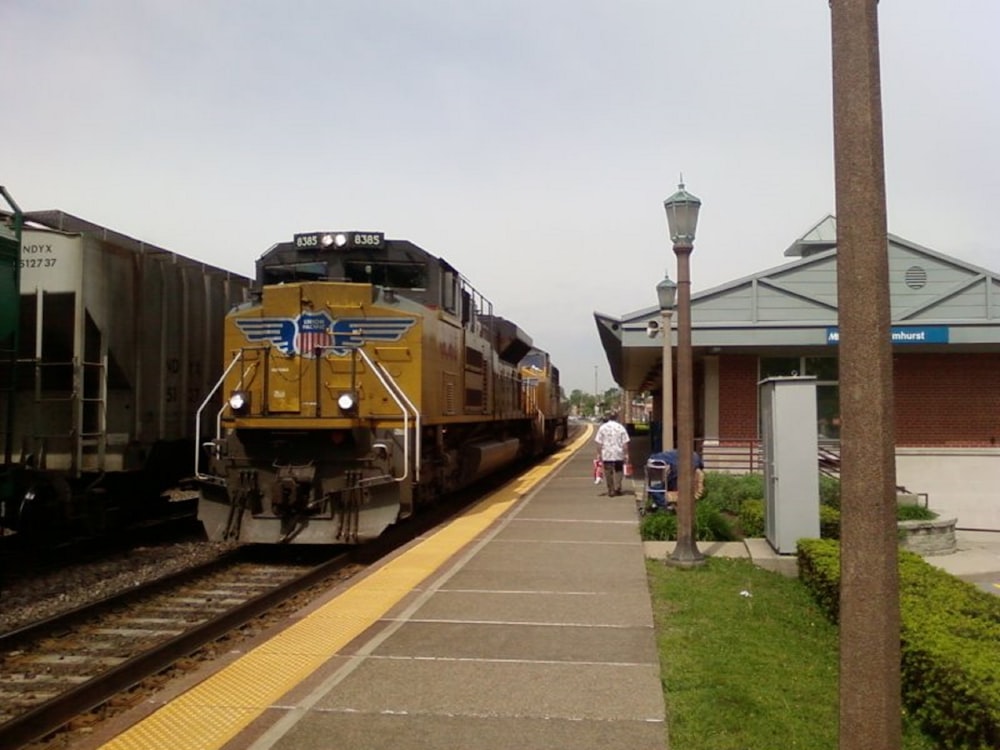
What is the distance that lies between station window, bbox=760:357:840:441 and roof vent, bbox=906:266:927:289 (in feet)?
6.93

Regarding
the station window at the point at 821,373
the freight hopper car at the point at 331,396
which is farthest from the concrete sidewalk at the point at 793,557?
the station window at the point at 821,373

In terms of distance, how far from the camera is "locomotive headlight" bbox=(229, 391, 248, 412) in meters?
10.8

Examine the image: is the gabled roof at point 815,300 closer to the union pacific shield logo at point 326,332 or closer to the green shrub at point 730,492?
the green shrub at point 730,492

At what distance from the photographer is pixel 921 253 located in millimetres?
17125

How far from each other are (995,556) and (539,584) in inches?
321

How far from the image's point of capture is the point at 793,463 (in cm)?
991

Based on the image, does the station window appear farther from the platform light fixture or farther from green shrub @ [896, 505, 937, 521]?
the platform light fixture

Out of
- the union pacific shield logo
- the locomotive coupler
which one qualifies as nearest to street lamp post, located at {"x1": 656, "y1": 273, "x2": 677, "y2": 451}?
the union pacific shield logo

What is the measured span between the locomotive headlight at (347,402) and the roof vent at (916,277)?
11.7 m

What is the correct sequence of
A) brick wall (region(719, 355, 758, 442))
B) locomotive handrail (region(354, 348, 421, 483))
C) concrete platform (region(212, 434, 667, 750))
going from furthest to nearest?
1. brick wall (region(719, 355, 758, 442))
2. locomotive handrail (region(354, 348, 421, 483))
3. concrete platform (region(212, 434, 667, 750))

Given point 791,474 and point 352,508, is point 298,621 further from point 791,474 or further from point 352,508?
→ point 791,474

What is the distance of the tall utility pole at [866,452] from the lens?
10.7ft

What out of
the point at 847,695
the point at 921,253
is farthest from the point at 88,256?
the point at 921,253

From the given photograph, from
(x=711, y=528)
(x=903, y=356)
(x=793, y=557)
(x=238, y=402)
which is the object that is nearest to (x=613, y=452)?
(x=711, y=528)
